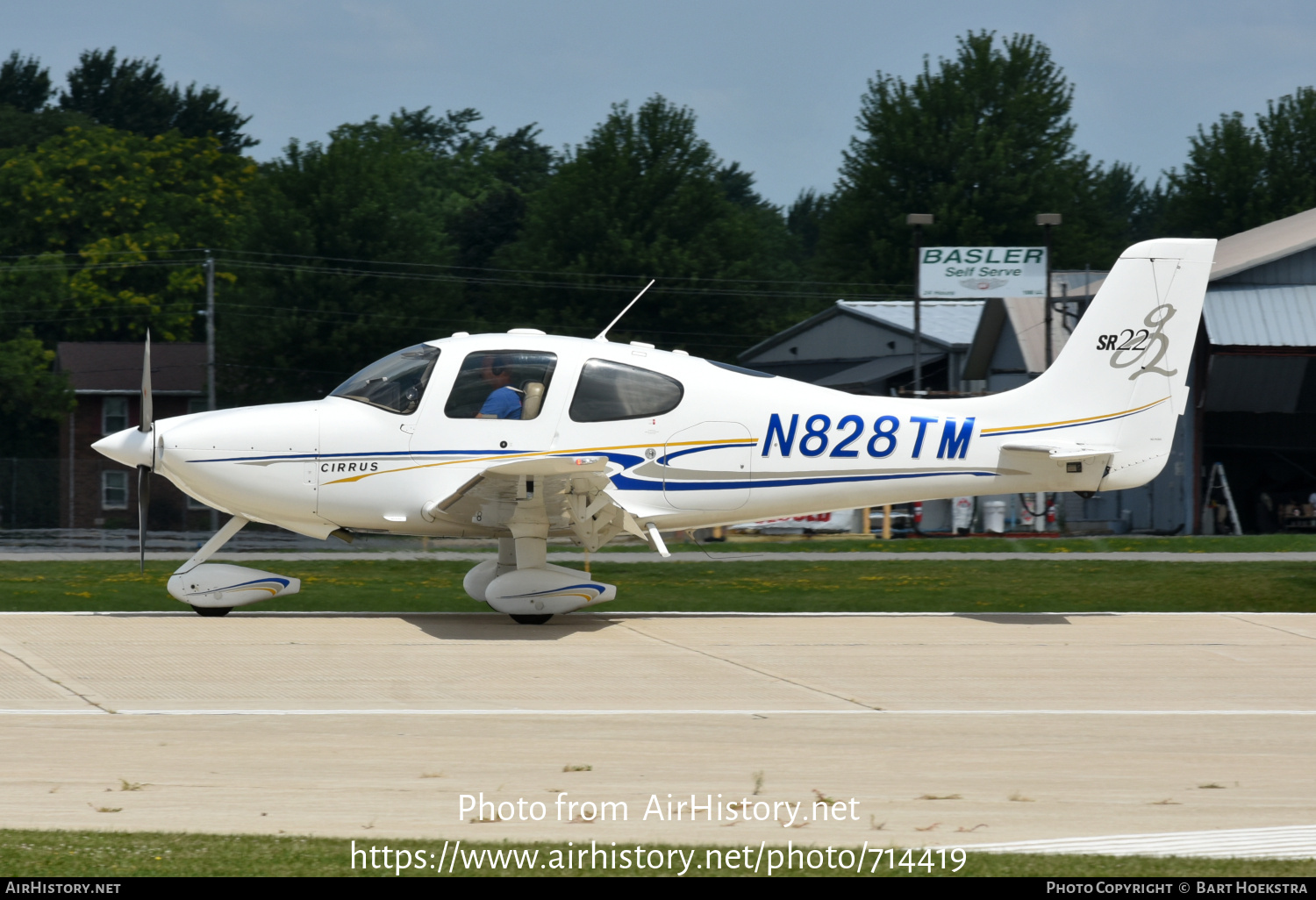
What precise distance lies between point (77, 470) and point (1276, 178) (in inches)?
1929

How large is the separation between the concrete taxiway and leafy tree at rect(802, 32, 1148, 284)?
43517mm

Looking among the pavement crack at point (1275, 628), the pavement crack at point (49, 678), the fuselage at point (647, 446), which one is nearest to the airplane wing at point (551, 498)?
the fuselage at point (647, 446)

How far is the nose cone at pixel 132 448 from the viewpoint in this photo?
11.2 meters

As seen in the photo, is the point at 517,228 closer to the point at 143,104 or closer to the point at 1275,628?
the point at 143,104

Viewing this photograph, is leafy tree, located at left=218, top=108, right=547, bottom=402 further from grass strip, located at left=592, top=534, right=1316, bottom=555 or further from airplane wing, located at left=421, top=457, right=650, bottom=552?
airplane wing, located at left=421, top=457, right=650, bottom=552

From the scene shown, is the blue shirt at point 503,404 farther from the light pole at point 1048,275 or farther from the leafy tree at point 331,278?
the leafy tree at point 331,278

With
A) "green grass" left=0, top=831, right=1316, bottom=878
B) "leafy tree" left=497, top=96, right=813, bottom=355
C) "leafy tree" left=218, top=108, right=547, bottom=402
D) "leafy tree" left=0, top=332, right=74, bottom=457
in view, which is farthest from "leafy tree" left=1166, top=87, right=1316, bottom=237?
"green grass" left=0, top=831, right=1316, bottom=878

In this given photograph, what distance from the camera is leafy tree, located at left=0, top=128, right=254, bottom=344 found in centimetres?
4988

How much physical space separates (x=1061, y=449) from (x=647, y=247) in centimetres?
3792

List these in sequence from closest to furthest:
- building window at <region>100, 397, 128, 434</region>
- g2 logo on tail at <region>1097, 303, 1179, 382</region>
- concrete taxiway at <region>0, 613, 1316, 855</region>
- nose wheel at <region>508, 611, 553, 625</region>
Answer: concrete taxiway at <region>0, 613, 1316, 855</region>, nose wheel at <region>508, 611, 553, 625</region>, g2 logo on tail at <region>1097, 303, 1179, 382</region>, building window at <region>100, 397, 128, 434</region>

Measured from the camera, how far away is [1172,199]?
61781 mm

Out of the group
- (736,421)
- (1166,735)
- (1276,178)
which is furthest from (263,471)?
(1276,178)

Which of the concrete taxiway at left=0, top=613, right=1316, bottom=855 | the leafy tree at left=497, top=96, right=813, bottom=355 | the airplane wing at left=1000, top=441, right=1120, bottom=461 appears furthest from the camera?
the leafy tree at left=497, top=96, right=813, bottom=355

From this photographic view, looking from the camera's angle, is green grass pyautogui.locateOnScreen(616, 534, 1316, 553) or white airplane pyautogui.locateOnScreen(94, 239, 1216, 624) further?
green grass pyautogui.locateOnScreen(616, 534, 1316, 553)
